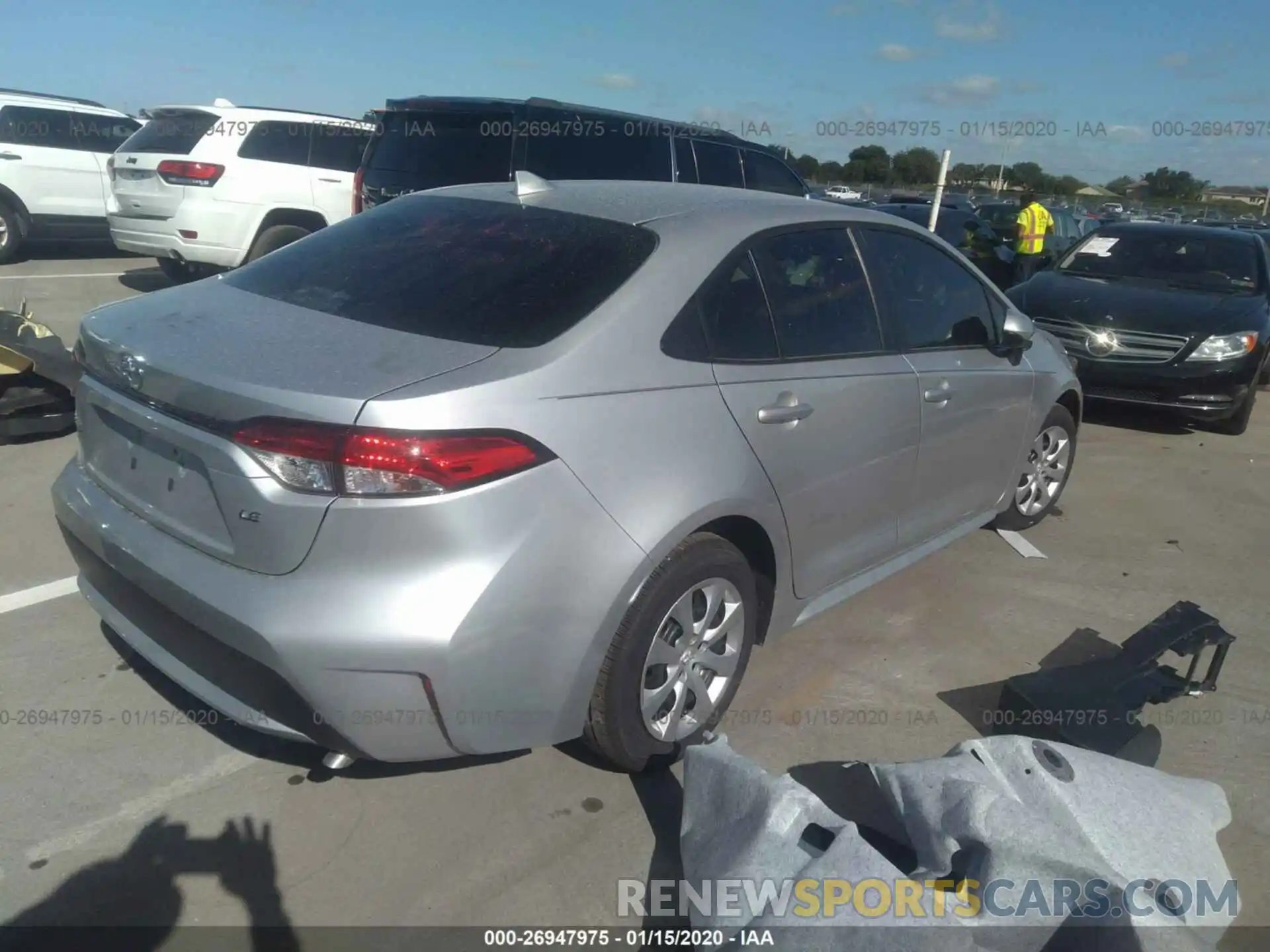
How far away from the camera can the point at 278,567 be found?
7.35 feet

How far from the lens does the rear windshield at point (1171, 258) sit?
7.87 meters

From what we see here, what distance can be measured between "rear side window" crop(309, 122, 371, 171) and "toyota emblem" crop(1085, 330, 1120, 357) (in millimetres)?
6895

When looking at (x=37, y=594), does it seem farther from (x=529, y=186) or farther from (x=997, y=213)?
(x=997, y=213)

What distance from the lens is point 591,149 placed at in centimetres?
752

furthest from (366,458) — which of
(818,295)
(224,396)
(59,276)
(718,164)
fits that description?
(59,276)

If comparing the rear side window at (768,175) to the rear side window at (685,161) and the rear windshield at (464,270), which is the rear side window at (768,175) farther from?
the rear windshield at (464,270)

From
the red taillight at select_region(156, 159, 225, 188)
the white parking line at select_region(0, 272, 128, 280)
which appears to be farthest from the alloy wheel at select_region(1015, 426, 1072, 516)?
the white parking line at select_region(0, 272, 128, 280)

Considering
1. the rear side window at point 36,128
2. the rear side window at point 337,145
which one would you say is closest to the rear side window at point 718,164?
the rear side window at point 337,145

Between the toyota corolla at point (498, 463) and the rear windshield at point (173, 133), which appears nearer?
the toyota corolla at point (498, 463)

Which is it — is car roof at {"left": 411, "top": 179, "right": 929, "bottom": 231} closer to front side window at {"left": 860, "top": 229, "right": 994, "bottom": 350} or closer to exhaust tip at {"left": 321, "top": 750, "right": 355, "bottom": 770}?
front side window at {"left": 860, "top": 229, "right": 994, "bottom": 350}

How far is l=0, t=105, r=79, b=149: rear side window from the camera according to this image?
34.5 feet

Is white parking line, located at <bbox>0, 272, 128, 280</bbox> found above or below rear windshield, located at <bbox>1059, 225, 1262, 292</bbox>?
below

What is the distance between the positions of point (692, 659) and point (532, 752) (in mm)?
599

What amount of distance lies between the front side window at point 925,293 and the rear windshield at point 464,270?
117 cm
